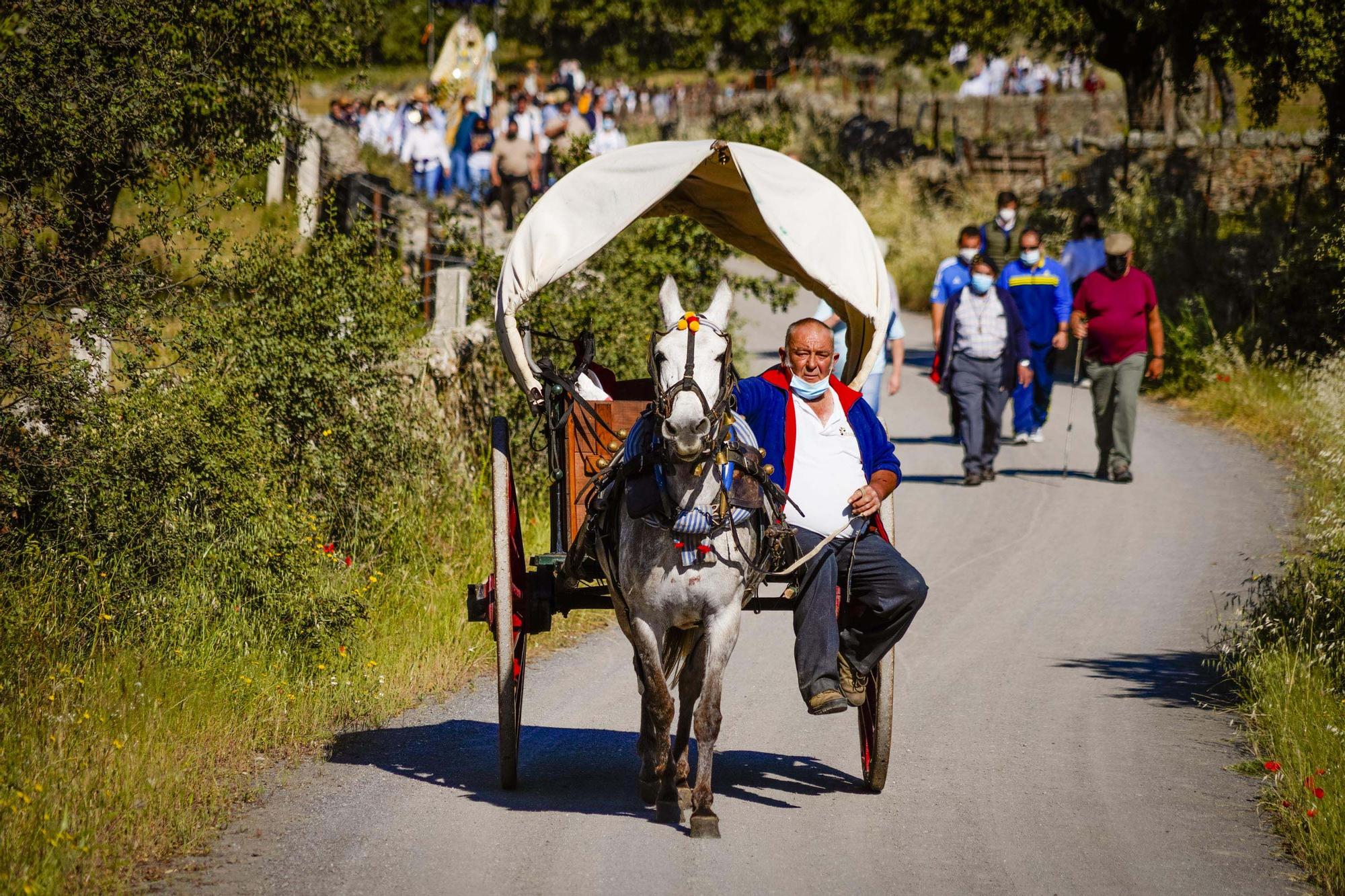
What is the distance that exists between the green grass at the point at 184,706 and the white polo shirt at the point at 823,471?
2827 mm

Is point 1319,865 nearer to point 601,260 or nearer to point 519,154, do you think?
point 601,260

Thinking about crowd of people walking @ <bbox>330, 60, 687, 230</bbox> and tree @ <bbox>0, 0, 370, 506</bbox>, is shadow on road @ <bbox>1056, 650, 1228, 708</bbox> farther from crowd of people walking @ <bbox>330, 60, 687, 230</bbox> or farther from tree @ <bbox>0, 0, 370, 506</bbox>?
crowd of people walking @ <bbox>330, 60, 687, 230</bbox>

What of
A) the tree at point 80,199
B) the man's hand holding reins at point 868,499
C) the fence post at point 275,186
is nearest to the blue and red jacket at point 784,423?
the man's hand holding reins at point 868,499

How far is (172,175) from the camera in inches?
338

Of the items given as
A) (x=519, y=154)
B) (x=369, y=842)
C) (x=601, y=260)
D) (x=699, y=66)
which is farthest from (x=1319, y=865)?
(x=699, y=66)

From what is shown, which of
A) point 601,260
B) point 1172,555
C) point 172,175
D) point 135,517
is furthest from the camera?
point 601,260

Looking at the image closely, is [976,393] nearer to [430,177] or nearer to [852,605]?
[852,605]

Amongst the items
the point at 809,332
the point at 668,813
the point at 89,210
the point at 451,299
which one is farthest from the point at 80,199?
the point at 451,299

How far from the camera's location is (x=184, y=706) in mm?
7086

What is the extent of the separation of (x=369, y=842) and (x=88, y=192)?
434 cm

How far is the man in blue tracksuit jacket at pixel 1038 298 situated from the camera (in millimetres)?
16062

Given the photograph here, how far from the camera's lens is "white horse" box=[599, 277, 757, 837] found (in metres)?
5.80

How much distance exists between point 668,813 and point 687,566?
4.00 ft

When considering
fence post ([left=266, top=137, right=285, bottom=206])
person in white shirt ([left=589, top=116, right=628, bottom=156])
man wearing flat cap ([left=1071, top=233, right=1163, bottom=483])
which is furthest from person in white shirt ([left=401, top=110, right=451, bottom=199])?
man wearing flat cap ([left=1071, top=233, right=1163, bottom=483])
